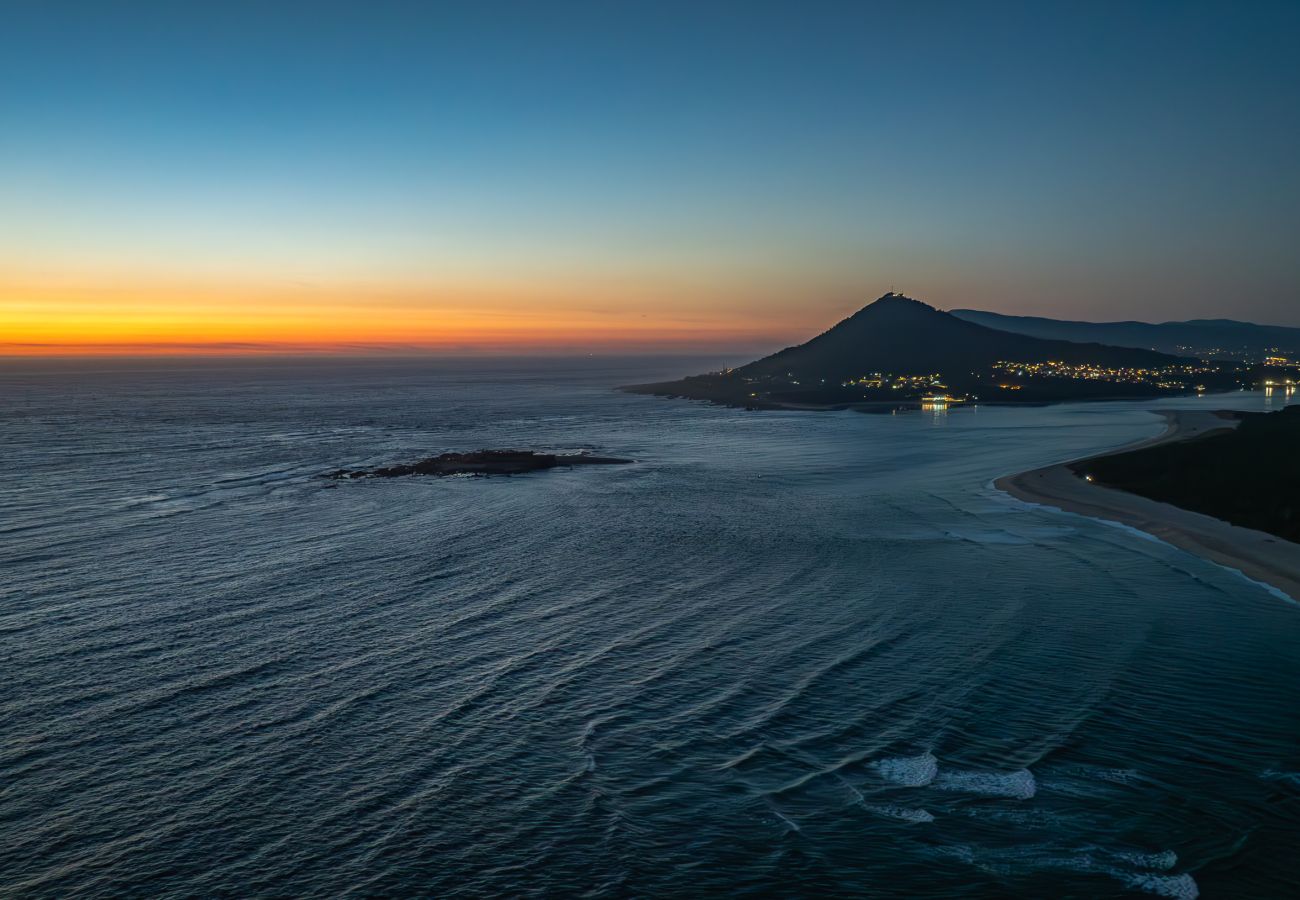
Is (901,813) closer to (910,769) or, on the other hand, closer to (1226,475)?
(910,769)

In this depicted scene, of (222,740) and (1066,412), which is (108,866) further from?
(1066,412)

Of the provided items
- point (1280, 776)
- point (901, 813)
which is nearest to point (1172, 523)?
point (1280, 776)

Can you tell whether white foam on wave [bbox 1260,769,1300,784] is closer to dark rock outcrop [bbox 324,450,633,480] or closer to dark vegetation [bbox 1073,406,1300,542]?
dark vegetation [bbox 1073,406,1300,542]

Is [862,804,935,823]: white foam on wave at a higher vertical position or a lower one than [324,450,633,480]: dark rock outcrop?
lower

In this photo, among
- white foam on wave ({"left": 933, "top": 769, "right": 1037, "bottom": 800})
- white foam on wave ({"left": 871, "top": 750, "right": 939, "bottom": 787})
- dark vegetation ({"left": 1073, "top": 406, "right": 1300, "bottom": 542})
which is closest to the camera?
white foam on wave ({"left": 933, "top": 769, "right": 1037, "bottom": 800})

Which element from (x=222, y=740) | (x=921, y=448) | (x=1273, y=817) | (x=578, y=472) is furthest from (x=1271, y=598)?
(x=921, y=448)

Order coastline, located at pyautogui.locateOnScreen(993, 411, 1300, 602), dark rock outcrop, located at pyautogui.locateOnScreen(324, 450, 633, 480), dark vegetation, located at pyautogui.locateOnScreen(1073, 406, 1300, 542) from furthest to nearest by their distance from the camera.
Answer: dark rock outcrop, located at pyautogui.locateOnScreen(324, 450, 633, 480) < dark vegetation, located at pyautogui.locateOnScreen(1073, 406, 1300, 542) < coastline, located at pyautogui.locateOnScreen(993, 411, 1300, 602)

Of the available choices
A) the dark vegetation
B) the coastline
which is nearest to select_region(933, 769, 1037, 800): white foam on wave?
the coastline
